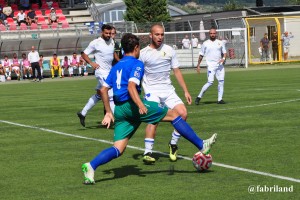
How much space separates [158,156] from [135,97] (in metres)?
2.51

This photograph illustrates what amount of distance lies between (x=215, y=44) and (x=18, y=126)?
23.0ft

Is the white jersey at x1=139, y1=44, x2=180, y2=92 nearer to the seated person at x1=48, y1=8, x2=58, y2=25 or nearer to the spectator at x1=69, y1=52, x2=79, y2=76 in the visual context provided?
the spectator at x1=69, y1=52, x2=79, y2=76

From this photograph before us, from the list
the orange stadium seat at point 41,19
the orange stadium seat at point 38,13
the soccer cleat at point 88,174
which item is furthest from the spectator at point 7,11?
the soccer cleat at point 88,174

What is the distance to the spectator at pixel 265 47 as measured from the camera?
48.8m

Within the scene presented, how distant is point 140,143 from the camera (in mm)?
13945

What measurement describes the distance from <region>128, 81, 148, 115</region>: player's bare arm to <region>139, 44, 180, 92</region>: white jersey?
2.32 m

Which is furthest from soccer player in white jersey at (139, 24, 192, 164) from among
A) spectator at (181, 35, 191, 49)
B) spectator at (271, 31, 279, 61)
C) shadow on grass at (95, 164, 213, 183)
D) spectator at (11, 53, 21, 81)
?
spectator at (271, 31, 279, 61)

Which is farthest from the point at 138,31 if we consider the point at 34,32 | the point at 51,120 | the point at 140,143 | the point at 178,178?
the point at 178,178

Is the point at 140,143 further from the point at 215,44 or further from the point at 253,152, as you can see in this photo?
the point at 215,44

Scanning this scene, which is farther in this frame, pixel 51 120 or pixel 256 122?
pixel 51 120

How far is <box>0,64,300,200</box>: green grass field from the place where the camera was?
950cm

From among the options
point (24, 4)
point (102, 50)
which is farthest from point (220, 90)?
point (24, 4)

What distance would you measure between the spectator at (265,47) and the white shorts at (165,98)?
121 feet

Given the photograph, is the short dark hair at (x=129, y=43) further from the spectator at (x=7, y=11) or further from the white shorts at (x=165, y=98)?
the spectator at (x=7, y=11)
